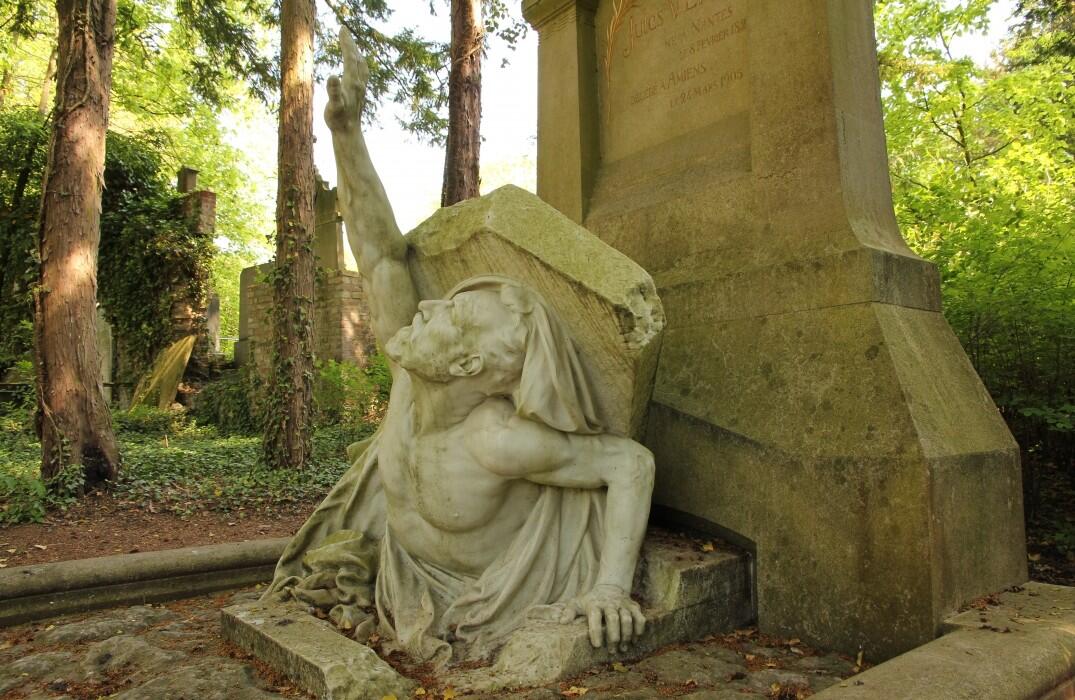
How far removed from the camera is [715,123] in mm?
3410

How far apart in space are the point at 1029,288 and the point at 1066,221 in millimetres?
1125

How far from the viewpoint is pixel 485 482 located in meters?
2.44

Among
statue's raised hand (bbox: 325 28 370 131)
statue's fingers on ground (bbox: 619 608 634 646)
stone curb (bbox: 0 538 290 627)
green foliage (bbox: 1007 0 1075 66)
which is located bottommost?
stone curb (bbox: 0 538 290 627)

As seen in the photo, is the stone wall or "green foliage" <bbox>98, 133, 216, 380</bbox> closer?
the stone wall

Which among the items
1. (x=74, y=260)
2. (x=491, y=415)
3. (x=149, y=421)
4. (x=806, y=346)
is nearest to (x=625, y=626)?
(x=491, y=415)

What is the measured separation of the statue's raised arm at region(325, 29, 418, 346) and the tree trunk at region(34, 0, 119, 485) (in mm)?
5239

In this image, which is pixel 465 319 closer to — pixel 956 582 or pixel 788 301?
pixel 788 301

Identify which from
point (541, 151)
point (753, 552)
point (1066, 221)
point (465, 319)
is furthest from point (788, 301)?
point (1066, 221)

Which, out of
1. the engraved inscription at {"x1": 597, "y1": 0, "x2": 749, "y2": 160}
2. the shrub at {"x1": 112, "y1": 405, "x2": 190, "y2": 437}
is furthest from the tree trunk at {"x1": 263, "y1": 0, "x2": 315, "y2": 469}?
the engraved inscription at {"x1": 597, "y1": 0, "x2": 749, "y2": 160}

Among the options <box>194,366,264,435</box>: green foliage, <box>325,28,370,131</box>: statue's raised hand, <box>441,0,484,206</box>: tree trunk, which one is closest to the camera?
<box>325,28,370,131</box>: statue's raised hand

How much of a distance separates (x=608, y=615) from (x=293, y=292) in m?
6.85

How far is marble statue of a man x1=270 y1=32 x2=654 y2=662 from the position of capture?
2.36 metres

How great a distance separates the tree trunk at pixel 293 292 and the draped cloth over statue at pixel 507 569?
5.69 m

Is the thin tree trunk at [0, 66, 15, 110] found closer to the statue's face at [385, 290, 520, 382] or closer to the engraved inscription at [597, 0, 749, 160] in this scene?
the engraved inscription at [597, 0, 749, 160]
